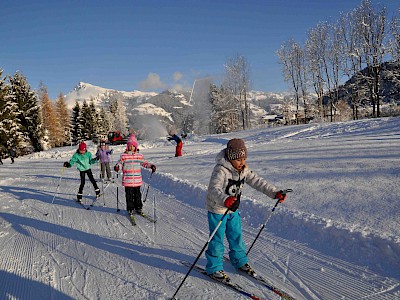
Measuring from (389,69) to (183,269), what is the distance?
29078mm

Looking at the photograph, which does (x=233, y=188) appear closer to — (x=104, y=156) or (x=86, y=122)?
(x=104, y=156)

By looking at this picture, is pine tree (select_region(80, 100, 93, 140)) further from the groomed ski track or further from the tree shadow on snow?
the tree shadow on snow

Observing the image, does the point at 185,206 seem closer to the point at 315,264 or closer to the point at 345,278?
the point at 315,264

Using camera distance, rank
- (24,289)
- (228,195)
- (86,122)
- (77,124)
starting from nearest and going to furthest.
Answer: (228,195), (24,289), (77,124), (86,122)

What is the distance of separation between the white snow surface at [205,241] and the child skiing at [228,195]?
0.82 feet

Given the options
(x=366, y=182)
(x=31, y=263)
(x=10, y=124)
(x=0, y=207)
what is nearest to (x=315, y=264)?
(x=366, y=182)

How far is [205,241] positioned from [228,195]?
1815 millimetres

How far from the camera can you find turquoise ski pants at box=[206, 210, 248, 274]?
3752 mm

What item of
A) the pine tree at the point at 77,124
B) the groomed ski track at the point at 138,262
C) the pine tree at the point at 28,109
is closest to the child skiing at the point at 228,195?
the groomed ski track at the point at 138,262

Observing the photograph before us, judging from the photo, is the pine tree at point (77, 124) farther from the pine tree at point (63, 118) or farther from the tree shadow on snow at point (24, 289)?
the tree shadow on snow at point (24, 289)

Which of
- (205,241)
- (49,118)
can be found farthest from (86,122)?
(205,241)

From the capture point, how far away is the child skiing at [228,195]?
362 cm

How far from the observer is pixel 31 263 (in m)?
4.59

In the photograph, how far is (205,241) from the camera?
5004 mm
